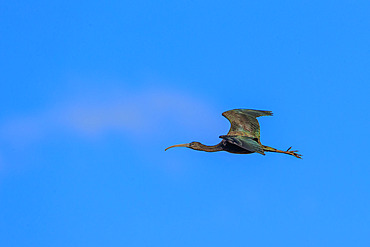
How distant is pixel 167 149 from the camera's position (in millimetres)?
42375

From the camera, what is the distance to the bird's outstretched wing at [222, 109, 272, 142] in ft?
139

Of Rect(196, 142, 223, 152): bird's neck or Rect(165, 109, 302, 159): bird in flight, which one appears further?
Rect(196, 142, 223, 152): bird's neck

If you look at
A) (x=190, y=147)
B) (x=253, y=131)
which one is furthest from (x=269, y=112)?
(x=190, y=147)

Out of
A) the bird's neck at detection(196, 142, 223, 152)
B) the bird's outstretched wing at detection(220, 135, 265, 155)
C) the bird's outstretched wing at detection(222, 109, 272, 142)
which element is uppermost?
the bird's outstretched wing at detection(222, 109, 272, 142)

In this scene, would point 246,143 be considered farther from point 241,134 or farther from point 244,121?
point 244,121

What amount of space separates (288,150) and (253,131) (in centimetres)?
266

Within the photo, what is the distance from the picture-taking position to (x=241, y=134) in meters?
42.2

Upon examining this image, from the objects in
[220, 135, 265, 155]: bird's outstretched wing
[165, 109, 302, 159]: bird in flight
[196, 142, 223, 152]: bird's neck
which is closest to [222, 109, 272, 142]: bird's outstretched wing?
[165, 109, 302, 159]: bird in flight

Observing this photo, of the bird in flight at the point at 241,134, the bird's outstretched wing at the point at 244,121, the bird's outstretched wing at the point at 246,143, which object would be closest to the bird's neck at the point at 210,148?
the bird in flight at the point at 241,134

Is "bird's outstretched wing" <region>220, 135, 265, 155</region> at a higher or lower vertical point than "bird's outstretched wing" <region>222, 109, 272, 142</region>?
lower

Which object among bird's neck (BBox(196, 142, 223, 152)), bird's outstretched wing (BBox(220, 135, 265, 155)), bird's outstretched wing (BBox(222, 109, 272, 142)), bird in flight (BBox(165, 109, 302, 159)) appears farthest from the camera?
bird's outstretched wing (BBox(222, 109, 272, 142))

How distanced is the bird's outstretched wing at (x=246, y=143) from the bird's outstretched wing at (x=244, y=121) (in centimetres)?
98

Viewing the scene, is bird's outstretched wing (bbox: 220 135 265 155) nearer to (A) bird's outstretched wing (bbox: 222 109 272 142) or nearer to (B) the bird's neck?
(B) the bird's neck

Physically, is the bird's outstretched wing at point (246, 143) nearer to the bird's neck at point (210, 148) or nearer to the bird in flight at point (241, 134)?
the bird in flight at point (241, 134)
